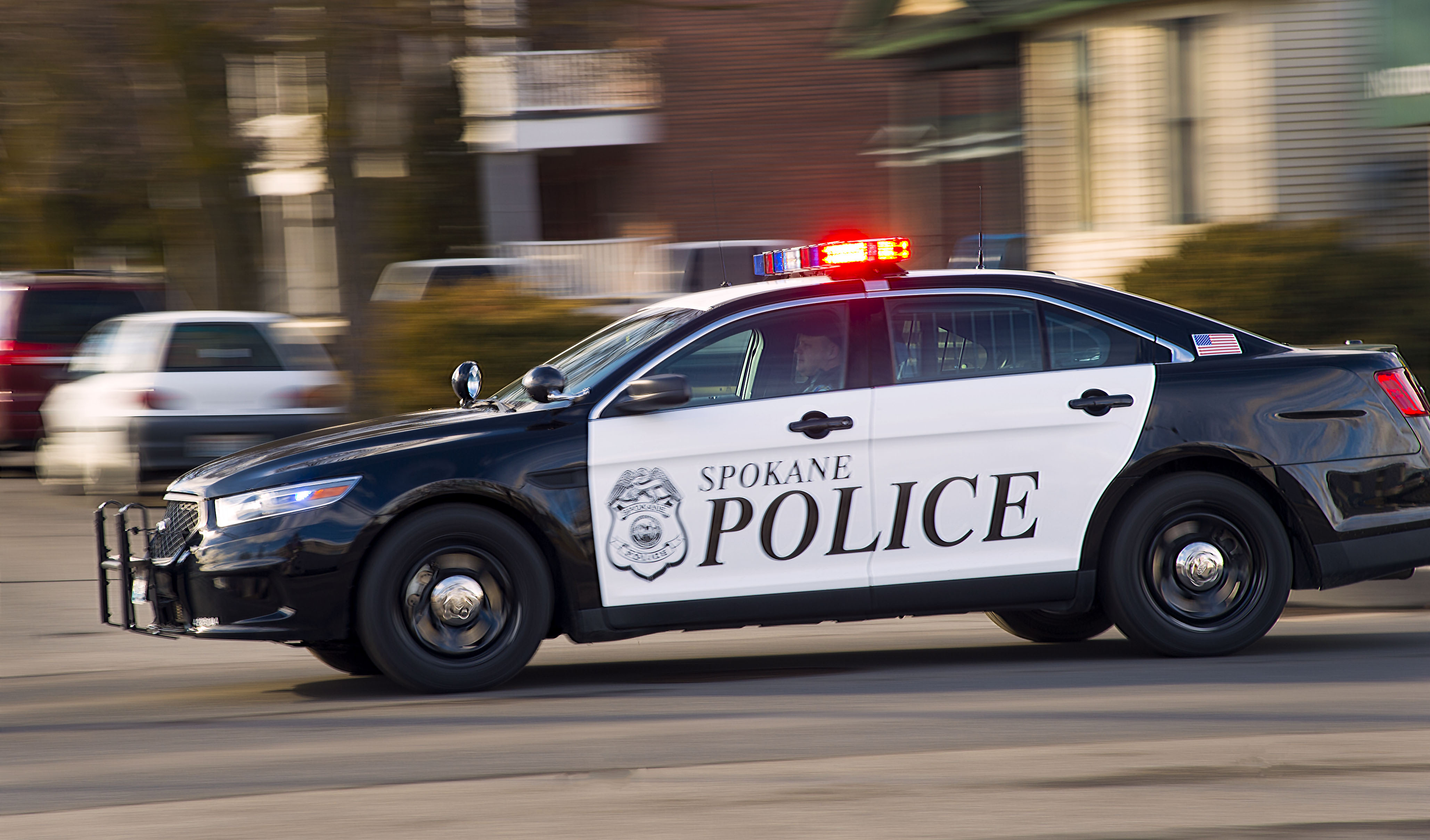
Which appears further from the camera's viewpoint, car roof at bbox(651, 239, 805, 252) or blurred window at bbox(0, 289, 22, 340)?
car roof at bbox(651, 239, 805, 252)

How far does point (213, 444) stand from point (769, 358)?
8.62 m

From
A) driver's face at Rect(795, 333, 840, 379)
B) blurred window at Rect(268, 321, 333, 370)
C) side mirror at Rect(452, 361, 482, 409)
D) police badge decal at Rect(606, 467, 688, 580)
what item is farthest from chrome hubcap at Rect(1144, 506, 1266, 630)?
blurred window at Rect(268, 321, 333, 370)

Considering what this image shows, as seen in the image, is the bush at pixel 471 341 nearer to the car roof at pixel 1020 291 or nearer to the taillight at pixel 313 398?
the taillight at pixel 313 398

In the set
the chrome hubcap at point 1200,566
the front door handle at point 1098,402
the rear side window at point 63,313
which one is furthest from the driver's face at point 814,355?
the rear side window at point 63,313

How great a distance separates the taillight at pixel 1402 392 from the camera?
24.3 feet

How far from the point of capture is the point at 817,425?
6895mm

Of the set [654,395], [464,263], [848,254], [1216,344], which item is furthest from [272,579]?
[464,263]

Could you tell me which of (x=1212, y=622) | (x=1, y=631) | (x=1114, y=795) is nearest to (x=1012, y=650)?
(x=1212, y=622)

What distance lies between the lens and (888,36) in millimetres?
19875

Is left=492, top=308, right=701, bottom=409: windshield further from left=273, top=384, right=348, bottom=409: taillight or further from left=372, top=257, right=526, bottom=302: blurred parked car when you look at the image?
left=372, top=257, right=526, bottom=302: blurred parked car

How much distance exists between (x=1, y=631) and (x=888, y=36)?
43.5ft

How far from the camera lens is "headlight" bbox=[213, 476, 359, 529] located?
260 inches

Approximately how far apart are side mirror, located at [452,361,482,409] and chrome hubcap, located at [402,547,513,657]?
1091 mm

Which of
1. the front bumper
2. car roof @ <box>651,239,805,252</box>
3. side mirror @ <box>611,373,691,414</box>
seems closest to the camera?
the front bumper
